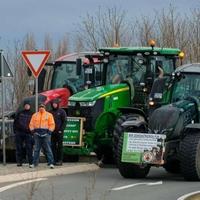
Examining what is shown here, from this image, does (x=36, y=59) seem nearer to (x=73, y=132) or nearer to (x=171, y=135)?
(x=73, y=132)

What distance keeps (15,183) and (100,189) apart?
2.24m

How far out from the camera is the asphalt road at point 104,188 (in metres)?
12.8

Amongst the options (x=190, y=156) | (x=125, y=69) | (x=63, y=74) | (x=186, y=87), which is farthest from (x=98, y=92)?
(x=190, y=156)

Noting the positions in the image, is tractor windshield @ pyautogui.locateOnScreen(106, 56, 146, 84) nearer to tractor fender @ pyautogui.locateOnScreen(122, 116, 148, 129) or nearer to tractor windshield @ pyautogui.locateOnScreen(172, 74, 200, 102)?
tractor windshield @ pyautogui.locateOnScreen(172, 74, 200, 102)

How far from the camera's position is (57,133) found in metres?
18.1

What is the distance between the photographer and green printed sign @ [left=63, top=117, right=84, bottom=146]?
1838 cm

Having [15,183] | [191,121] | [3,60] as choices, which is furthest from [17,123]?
[191,121]

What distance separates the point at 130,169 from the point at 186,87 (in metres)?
2.56

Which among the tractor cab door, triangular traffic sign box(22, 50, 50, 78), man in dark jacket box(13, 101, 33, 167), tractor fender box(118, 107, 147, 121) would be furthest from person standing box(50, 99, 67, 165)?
the tractor cab door

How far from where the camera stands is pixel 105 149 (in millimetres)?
19281

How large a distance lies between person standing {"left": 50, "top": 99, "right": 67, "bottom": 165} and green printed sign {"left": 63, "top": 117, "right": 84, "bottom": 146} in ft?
1.24

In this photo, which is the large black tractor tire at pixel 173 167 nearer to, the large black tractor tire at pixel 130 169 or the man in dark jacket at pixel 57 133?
the large black tractor tire at pixel 130 169

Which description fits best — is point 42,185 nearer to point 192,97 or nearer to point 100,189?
point 100,189

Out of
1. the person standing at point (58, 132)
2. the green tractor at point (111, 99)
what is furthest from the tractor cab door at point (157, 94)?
the person standing at point (58, 132)
